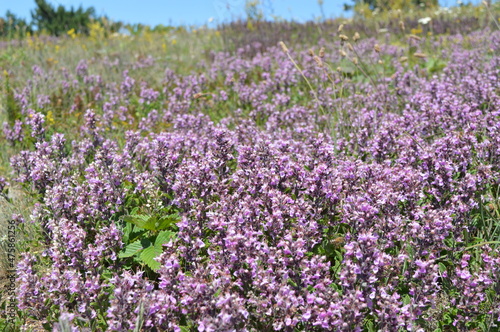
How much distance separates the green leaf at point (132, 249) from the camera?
3635 millimetres

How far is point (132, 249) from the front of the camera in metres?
3.73

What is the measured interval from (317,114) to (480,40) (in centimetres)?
639

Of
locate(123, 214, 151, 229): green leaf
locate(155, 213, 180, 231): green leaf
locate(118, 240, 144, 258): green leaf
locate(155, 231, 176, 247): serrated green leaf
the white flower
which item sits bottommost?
locate(118, 240, 144, 258): green leaf

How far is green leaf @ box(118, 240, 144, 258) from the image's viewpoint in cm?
363

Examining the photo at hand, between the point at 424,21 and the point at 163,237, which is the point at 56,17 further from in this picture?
the point at 163,237

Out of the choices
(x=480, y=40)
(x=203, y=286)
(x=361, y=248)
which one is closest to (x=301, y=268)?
(x=361, y=248)

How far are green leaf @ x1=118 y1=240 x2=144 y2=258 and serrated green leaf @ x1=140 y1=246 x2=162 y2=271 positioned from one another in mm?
87

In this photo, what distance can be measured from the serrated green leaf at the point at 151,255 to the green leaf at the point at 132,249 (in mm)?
87

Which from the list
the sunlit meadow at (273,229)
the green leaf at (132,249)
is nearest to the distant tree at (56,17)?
the sunlit meadow at (273,229)

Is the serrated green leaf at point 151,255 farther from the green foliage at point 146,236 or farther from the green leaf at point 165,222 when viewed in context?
the green leaf at point 165,222

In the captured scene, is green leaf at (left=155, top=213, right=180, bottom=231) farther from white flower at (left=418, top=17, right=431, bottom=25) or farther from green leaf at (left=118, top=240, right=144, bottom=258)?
white flower at (left=418, top=17, right=431, bottom=25)

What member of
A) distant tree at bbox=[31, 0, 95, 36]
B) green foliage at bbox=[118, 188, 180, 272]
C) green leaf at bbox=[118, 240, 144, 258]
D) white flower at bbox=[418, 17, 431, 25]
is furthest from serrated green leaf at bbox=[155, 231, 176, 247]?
distant tree at bbox=[31, 0, 95, 36]

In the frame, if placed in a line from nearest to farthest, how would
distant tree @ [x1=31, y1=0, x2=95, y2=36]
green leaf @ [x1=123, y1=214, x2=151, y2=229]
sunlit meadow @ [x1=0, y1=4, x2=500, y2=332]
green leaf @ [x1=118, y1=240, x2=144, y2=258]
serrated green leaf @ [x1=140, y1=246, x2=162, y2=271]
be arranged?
sunlit meadow @ [x1=0, y1=4, x2=500, y2=332] → serrated green leaf @ [x1=140, y1=246, x2=162, y2=271] → green leaf @ [x1=118, y1=240, x2=144, y2=258] → green leaf @ [x1=123, y1=214, x2=151, y2=229] → distant tree @ [x1=31, y1=0, x2=95, y2=36]

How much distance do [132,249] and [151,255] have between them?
0.22 m
